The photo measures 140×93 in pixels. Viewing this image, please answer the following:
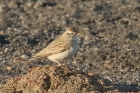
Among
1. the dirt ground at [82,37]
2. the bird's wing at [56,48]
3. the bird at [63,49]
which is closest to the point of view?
the bird at [63,49]

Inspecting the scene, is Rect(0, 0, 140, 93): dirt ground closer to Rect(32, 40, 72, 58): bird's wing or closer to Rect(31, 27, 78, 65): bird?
Rect(31, 27, 78, 65): bird

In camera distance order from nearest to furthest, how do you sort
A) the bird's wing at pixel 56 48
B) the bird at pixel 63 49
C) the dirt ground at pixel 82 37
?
the bird at pixel 63 49
the bird's wing at pixel 56 48
the dirt ground at pixel 82 37

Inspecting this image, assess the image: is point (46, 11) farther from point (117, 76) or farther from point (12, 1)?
point (117, 76)

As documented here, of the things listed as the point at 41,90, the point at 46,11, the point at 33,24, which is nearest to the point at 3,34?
the point at 33,24

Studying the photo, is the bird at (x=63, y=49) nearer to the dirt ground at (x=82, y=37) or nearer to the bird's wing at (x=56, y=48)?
the bird's wing at (x=56, y=48)

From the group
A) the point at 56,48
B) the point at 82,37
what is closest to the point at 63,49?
the point at 56,48

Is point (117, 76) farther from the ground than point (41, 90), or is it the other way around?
point (41, 90)

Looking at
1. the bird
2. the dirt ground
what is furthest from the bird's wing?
the dirt ground

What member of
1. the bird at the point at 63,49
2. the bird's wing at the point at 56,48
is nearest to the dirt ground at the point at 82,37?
the bird at the point at 63,49

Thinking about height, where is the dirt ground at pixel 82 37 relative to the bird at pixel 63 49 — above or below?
below
